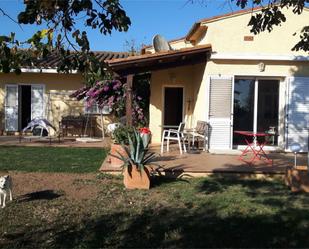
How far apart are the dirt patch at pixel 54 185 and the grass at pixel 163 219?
0.12 m

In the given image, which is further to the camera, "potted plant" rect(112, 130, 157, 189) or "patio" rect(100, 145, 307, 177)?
"patio" rect(100, 145, 307, 177)

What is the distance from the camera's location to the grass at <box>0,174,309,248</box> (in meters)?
5.41

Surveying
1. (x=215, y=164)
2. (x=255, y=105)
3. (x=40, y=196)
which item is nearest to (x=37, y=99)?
(x=255, y=105)

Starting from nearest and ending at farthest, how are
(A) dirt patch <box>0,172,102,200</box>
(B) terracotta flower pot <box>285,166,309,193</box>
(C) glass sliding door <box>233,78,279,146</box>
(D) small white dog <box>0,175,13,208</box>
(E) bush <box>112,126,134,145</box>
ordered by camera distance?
(D) small white dog <box>0,175,13,208</box> → (A) dirt patch <box>0,172,102,200</box> → (B) terracotta flower pot <box>285,166,309,193</box> → (E) bush <box>112,126,134,145</box> → (C) glass sliding door <box>233,78,279,146</box>

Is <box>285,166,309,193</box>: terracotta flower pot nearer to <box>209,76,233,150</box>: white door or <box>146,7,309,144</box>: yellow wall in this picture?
<box>209,76,233,150</box>: white door

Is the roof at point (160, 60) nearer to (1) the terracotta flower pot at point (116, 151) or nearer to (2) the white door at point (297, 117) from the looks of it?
(1) the terracotta flower pot at point (116, 151)

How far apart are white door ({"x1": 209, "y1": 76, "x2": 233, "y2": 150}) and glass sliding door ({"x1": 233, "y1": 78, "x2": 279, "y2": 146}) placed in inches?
13.9

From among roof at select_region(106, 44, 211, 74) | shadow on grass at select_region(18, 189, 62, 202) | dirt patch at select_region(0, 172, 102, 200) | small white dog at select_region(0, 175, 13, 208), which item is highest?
roof at select_region(106, 44, 211, 74)

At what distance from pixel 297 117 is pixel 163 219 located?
826cm

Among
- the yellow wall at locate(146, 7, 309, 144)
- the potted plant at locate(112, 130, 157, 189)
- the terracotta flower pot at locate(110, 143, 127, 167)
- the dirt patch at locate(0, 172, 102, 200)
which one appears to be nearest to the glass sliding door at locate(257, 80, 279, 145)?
the yellow wall at locate(146, 7, 309, 144)

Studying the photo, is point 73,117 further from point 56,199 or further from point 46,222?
point 46,222

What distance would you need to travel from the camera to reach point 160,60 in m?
12.8

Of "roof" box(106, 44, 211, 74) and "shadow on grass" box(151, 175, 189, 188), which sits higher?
"roof" box(106, 44, 211, 74)

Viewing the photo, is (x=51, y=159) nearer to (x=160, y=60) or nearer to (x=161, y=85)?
(x=160, y=60)
